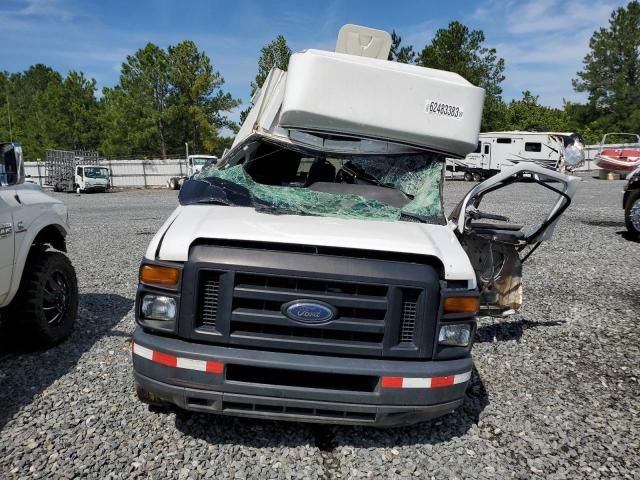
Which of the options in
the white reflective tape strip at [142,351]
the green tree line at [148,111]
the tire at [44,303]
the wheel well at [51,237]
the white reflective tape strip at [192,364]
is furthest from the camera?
the green tree line at [148,111]

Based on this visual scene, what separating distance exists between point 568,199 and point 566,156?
2.57 ft

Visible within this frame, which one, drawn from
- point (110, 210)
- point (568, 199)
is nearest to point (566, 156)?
point (568, 199)

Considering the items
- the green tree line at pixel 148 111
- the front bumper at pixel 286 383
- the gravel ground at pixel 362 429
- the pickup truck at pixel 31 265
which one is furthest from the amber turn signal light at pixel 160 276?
the green tree line at pixel 148 111

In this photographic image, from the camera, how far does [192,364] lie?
107 inches

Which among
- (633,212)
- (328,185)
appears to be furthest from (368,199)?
(633,212)

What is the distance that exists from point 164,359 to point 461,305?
1.66 meters

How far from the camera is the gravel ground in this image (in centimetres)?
297

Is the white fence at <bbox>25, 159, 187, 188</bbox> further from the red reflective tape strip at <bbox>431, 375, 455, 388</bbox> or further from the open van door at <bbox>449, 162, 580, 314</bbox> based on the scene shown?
the red reflective tape strip at <bbox>431, 375, 455, 388</bbox>

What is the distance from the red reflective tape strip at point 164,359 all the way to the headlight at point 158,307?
20 centimetres

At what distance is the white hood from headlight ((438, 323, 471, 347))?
25cm

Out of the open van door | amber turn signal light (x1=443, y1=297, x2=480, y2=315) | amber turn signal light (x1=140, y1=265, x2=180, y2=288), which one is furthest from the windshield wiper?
amber turn signal light (x1=140, y1=265, x2=180, y2=288)

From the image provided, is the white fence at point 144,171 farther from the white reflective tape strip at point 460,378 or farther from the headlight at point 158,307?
the white reflective tape strip at point 460,378

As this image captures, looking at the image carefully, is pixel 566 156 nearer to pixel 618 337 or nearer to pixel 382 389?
pixel 618 337

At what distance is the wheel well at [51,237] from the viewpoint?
459 centimetres
